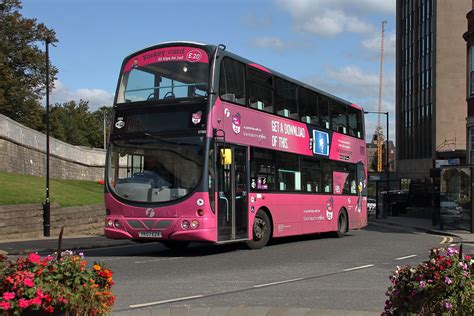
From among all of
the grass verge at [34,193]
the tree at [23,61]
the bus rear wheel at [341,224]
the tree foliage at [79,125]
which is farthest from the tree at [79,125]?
the bus rear wheel at [341,224]

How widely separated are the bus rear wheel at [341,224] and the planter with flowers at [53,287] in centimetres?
1714

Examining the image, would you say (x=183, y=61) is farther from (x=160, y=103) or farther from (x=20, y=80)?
(x=20, y=80)

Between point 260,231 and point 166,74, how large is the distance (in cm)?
495


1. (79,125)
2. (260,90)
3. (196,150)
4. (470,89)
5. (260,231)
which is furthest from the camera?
(79,125)

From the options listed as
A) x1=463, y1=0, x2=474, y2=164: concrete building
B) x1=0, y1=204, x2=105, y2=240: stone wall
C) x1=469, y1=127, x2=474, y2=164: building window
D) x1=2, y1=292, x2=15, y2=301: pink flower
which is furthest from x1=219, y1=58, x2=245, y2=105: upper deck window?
x1=469, y1=127, x2=474, y2=164: building window

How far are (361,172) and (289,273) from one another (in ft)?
41.3

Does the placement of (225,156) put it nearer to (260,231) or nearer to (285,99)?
(260,231)

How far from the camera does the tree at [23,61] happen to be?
168ft

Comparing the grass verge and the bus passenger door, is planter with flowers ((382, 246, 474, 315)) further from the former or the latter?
the grass verge

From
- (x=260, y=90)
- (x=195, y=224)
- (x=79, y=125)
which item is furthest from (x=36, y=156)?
(x=79, y=125)

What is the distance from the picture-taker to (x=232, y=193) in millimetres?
14234

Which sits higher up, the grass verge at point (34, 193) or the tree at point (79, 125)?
the tree at point (79, 125)

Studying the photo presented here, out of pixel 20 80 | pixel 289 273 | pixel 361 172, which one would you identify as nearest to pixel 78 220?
pixel 361 172

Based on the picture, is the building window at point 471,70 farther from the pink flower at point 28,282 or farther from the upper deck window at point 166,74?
the pink flower at point 28,282
